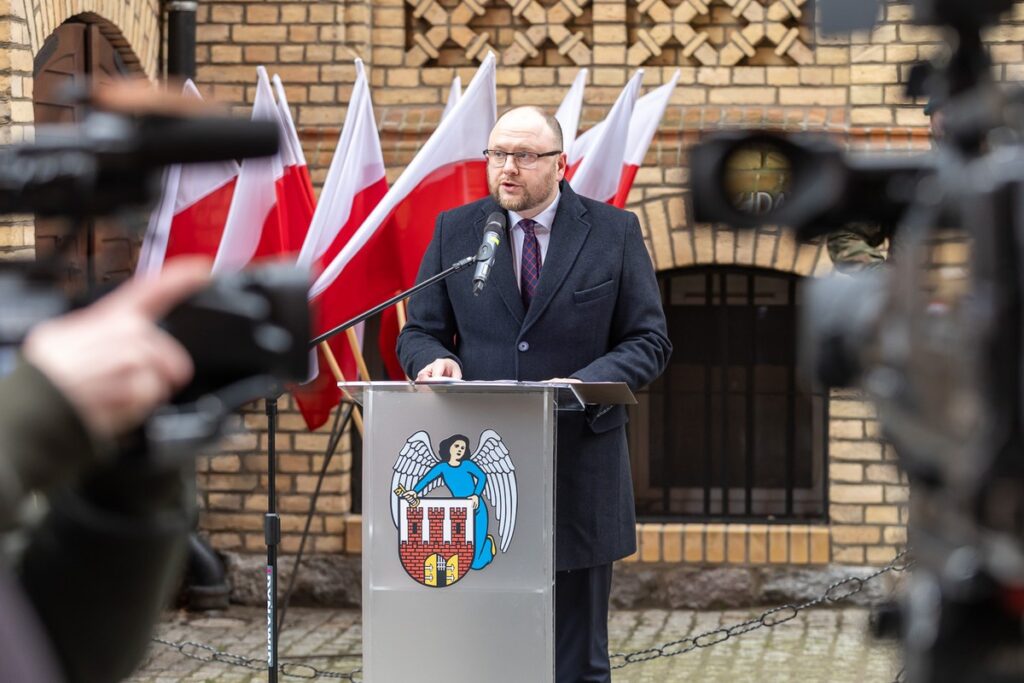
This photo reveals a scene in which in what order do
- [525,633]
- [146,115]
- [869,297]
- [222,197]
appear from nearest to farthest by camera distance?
[146,115]
[869,297]
[525,633]
[222,197]

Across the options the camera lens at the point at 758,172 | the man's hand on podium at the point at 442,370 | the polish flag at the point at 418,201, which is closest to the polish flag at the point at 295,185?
the polish flag at the point at 418,201

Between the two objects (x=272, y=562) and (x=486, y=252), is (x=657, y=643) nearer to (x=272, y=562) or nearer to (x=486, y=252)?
(x=272, y=562)

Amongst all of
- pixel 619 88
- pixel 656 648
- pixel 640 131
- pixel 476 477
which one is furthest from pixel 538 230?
pixel 619 88

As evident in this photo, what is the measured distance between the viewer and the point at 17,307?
62.4 inches

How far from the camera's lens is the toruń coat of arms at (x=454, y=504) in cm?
470

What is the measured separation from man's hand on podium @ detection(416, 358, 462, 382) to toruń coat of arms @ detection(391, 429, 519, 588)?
0.16 metres

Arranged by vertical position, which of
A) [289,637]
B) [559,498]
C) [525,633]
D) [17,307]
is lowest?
[289,637]

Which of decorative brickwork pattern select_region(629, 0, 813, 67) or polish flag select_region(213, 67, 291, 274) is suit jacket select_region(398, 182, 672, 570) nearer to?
polish flag select_region(213, 67, 291, 274)

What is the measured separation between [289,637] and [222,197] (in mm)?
1975

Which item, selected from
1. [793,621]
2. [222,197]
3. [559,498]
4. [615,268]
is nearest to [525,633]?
[559,498]

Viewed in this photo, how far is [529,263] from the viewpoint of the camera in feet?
16.8

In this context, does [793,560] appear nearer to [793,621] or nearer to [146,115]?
[793,621]

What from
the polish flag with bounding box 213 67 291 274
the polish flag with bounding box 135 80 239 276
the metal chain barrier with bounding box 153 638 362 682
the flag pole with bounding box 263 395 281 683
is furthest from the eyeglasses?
the metal chain barrier with bounding box 153 638 362 682

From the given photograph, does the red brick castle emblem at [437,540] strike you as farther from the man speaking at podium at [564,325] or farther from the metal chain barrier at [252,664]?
the metal chain barrier at [252,664]
